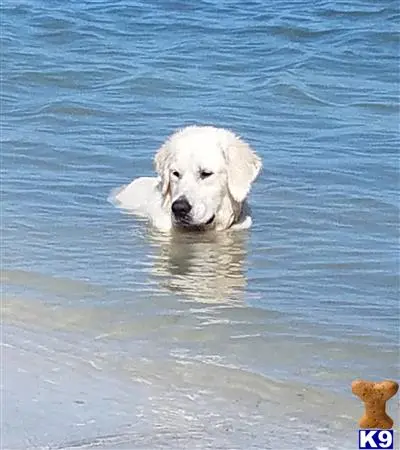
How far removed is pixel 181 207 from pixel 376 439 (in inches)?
158

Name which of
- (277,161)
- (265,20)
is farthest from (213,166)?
(265,20)

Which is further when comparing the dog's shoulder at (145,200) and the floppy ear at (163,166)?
the dog's shoulder at (145,200)

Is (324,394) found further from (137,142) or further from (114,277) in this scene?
(137,142)

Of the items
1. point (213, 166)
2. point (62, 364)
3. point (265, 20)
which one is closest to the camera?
point (62, 364)

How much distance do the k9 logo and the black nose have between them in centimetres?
389

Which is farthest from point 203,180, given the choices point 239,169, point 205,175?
point 239,169

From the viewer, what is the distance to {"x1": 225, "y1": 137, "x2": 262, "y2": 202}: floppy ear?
24.6 ft

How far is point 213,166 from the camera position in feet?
24.4

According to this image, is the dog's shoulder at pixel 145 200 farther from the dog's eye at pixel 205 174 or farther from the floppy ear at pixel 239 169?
the floppy ear at pixel 239 169

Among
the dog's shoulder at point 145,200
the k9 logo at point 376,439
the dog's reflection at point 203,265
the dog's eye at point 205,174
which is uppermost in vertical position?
the dog's eye at point 205,174

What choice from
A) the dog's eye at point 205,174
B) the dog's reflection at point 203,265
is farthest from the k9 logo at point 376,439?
the dog's eye at point 205,174

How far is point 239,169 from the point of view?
7.53 meters

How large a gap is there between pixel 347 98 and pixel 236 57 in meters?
2.76

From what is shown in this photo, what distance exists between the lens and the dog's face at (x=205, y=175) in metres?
7.37
